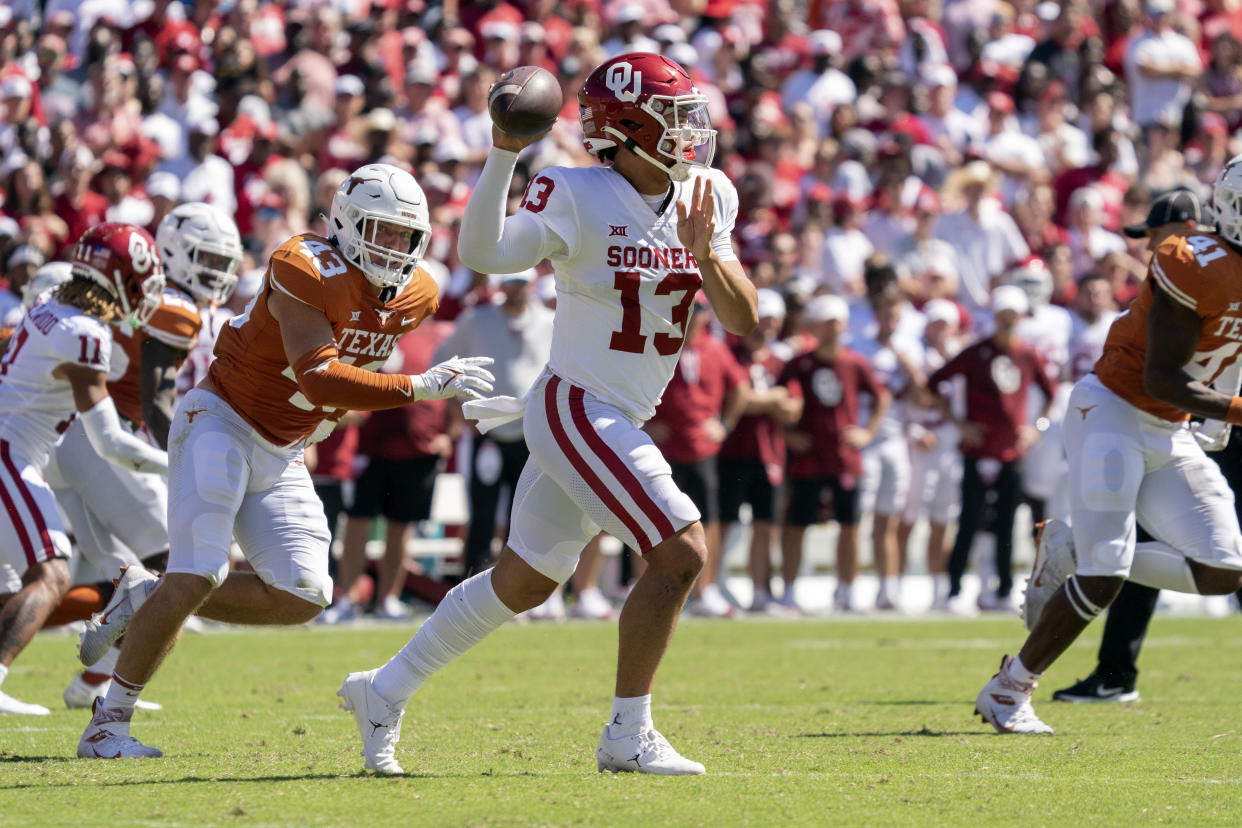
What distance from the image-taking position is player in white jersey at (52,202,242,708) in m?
6.66

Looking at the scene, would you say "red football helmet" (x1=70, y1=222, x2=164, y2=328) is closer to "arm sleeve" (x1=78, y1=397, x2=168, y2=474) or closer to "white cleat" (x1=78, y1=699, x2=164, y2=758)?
"arm sleeve" (x1=78, y1=397, x2=168, y2=474)

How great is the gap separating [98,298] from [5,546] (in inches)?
39.3

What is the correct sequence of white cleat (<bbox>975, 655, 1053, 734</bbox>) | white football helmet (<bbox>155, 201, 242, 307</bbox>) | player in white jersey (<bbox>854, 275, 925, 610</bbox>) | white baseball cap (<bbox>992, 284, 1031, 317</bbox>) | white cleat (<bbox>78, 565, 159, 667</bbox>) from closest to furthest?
white cleat (<bbox>78, 565, 159, 667</bbox>) < white cleat (<bbox>975, 655, 1053, 734</bbox>) < white football helmet (<bbox>155, 201, 242, 307</bbox>) < white baseball cap (<bbox>992, 284, 1031, 317</bbox>) < player in white jersey (<bbox>854, 275, 925, 610</bbox>)

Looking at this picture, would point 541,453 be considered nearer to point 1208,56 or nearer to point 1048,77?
point 1048,77

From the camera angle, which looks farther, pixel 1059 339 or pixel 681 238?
pixel 1059 339

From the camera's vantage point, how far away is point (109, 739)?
5.36 meters

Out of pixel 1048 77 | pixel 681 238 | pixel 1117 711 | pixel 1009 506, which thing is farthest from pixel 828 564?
pixel 681 238

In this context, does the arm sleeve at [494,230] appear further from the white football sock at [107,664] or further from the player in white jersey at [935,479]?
the player in white jersey at [935,479]

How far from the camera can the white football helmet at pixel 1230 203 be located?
5922mm

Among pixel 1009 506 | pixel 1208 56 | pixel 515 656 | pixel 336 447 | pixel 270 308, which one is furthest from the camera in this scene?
pixel 1208 56

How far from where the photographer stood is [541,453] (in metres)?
5.02

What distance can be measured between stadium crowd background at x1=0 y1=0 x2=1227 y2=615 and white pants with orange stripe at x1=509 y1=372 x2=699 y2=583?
20.9 feet

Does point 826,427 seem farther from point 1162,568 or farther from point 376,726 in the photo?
point 376,726

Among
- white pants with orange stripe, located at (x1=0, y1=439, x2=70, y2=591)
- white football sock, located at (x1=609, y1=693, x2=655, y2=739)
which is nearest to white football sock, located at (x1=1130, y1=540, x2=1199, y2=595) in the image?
white football sock, located at (x1=609, y1=693, x2=655, y2=739)
